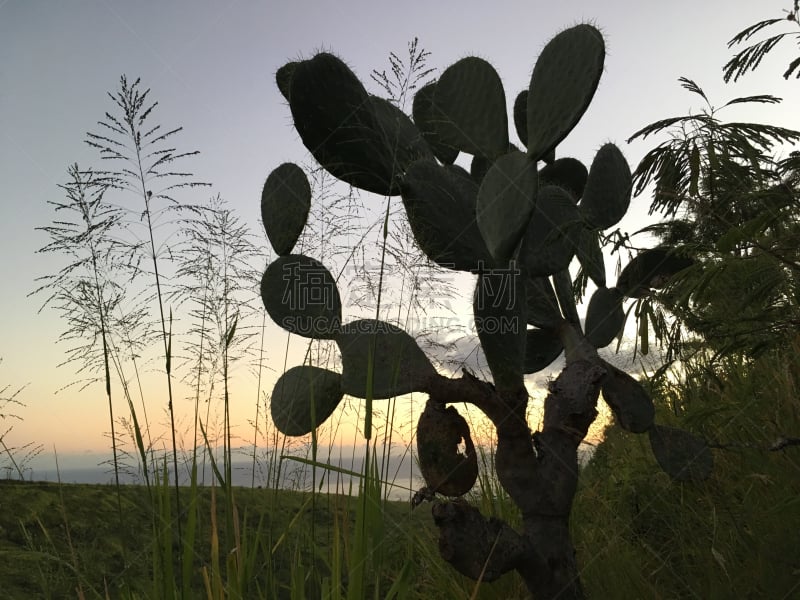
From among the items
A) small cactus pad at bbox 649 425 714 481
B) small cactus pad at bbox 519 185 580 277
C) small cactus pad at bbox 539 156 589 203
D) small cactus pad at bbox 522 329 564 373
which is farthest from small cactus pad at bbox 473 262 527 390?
small cactus pad at bbox 539 156 589 203

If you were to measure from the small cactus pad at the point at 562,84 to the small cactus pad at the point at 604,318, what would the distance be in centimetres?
81

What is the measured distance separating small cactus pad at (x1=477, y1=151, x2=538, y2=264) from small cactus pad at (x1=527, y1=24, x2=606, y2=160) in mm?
88

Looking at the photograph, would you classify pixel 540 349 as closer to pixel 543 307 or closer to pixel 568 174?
pixel 543 307

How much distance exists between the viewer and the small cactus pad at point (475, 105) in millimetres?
1929

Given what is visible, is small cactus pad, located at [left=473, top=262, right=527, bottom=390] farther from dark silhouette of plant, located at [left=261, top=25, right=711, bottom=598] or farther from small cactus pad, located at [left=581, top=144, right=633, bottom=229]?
small cactus pad, located at [left=581, top=144, right=633, bottom=229]

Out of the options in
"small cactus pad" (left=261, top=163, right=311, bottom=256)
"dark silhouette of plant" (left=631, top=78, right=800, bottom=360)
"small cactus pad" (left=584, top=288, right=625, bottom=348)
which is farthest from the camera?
"small cactus pad" (left=584, top=288, right=625, bottom=348)

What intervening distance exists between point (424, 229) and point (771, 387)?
1.29 metres

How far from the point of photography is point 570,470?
169 cm

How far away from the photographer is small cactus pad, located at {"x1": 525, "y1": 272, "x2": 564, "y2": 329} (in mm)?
2082

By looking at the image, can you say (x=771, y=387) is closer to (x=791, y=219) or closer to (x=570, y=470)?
(x=791, y=219)

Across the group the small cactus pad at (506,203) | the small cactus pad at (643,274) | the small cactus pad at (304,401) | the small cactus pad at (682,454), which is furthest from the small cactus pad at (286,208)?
the small cactus pad at (682,454)

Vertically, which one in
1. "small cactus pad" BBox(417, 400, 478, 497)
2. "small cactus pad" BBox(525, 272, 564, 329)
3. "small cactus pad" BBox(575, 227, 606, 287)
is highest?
"small cactus pad" BBox(575, 227, 606, 287)

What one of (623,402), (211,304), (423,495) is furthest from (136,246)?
(623,402)

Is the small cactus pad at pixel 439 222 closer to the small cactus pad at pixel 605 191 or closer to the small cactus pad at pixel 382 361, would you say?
the small cactus pad at pixel 382 361
